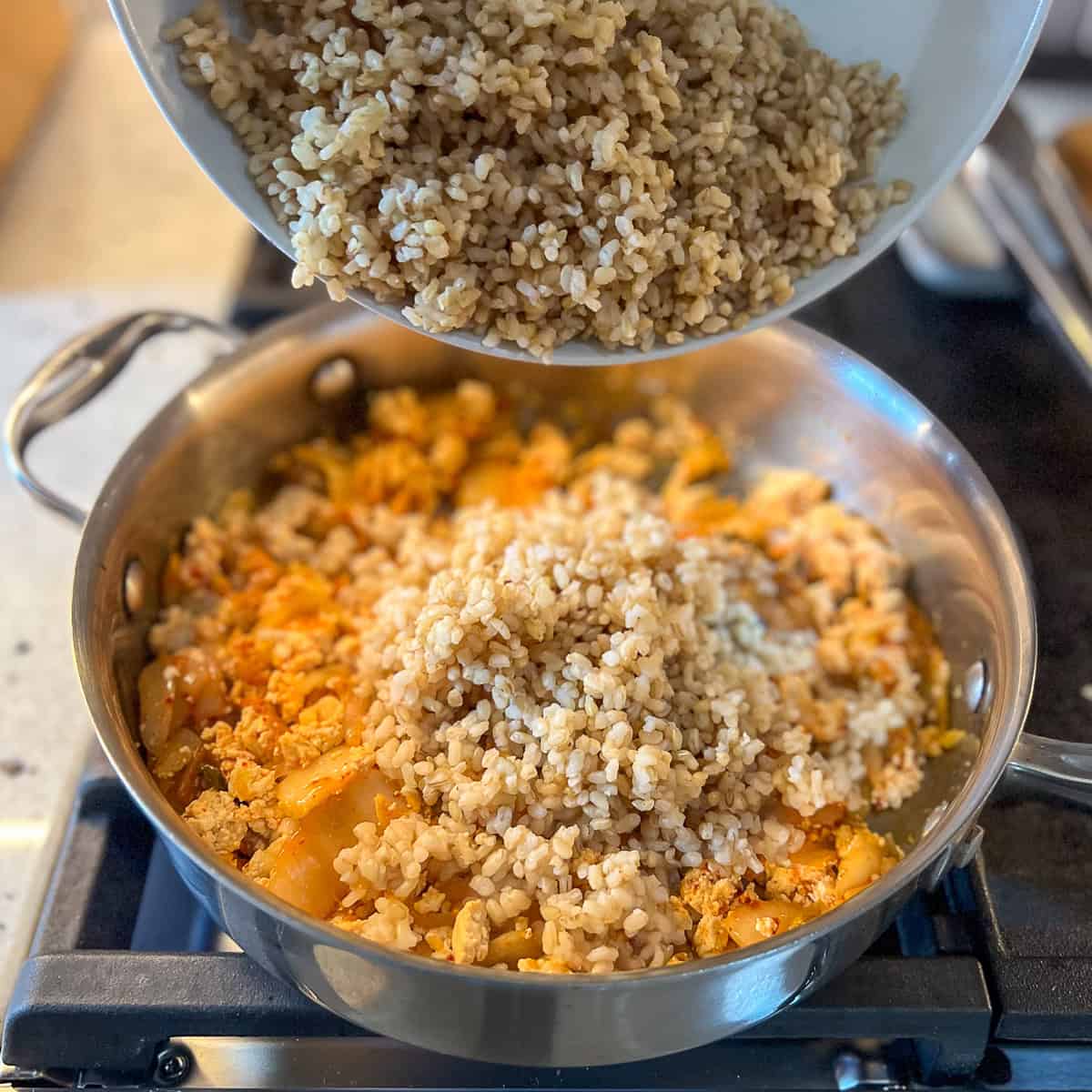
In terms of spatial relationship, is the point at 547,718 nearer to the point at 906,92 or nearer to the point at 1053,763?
the point at 1053,763

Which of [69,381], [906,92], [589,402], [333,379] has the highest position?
[906,92]

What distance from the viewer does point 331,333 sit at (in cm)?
117

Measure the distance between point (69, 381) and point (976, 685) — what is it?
92 centimetres

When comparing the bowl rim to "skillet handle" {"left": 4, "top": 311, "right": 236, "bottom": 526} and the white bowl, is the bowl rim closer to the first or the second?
"skillet handle" {"left": 4, "top": 311, "right": 236, "bottom": 526}

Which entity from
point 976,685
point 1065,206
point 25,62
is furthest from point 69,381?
point 1065,206

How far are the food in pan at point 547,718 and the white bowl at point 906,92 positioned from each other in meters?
0.24

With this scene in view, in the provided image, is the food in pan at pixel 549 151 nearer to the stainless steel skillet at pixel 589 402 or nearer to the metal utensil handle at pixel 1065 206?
the stainless steel skillet at pixel 589 402

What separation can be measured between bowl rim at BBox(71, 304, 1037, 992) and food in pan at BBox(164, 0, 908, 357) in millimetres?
256

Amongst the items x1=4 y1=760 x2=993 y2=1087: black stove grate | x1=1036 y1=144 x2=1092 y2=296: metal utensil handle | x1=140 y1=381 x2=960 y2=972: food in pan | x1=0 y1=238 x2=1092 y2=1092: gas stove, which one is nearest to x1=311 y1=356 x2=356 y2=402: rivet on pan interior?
x1=140 y1=381 x2=960 y2=972: food in pan

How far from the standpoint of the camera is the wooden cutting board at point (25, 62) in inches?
70.2

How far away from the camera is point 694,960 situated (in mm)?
687

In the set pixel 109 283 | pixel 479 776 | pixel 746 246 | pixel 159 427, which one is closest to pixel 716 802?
pixel 479 776

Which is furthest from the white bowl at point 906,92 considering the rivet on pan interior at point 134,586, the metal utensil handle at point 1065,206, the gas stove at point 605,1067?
the metal utensil handle at point 1065,206

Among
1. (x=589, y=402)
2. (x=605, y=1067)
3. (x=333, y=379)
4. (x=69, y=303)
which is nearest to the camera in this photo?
(x=605, y=1067)
